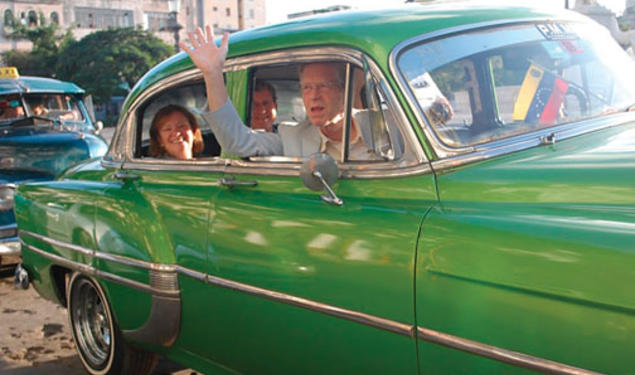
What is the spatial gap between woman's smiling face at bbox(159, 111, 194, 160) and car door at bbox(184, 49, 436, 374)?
0.77 m

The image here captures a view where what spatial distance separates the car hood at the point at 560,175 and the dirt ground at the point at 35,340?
2.49 metres

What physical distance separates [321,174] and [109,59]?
4649 cm

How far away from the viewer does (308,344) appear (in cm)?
259

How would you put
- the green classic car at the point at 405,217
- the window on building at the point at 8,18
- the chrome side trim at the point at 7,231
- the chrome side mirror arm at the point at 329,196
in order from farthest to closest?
the window on building at the point at 8,18 < the chrome side trim at the point at 7,231 < the chrome side mirror arm at the point at 329,196 < the green classic car at the point at 405,217

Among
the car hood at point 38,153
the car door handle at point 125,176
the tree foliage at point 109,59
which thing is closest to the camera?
the car door handle at point 125,176

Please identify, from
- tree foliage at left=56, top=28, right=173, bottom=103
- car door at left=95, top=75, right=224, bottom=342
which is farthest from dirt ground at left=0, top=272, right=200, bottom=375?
tree foliage at left=56, top=28, right=173, bottom=103

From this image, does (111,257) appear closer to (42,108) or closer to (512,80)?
(512,80)

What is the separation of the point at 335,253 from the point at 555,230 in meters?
0.77

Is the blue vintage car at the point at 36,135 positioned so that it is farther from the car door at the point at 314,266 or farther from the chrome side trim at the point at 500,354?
the chrome side trim at the point at 500,354

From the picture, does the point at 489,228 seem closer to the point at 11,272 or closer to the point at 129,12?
the point at 11,272

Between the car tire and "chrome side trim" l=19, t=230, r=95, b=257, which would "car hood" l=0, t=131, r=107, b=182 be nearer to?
"chrome side trim" l=19, t=230, r=95, b=257

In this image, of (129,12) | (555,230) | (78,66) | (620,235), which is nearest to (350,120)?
(555,230)

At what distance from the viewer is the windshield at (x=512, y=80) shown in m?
2.57

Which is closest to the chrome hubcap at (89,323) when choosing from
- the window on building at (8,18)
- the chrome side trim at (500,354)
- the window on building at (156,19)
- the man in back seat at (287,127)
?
the man in back seat at (287,127)
